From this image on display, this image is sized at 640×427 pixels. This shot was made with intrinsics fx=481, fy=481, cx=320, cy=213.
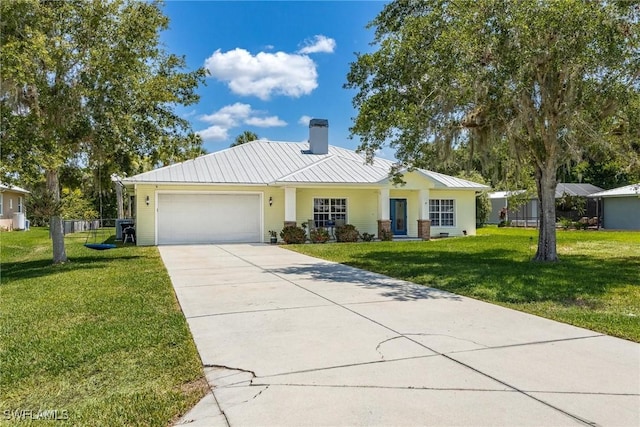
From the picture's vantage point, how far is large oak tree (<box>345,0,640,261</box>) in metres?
9.21

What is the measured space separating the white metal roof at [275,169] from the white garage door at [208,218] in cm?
89

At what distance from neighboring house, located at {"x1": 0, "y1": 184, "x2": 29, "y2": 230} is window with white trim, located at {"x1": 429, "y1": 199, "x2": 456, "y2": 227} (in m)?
23.6

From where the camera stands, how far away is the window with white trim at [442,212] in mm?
23094

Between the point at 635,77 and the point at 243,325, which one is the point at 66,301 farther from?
the point at 635,77

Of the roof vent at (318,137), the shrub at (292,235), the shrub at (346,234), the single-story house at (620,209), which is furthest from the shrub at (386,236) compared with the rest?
the single-story house at (620,209)

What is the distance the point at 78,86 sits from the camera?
36.2 feet

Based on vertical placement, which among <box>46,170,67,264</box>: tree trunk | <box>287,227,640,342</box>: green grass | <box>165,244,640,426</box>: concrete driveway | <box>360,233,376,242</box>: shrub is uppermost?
<box>46,170,67,264</box>: tree trunk

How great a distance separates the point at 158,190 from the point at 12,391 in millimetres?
15532

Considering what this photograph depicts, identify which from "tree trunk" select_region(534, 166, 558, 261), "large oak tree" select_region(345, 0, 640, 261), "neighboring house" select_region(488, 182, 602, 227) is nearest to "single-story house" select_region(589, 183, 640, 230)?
"neighboring house" select_region(488, 182, 602, 227)

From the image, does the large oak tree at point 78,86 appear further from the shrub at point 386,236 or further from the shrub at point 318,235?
the shrub at point 386,236

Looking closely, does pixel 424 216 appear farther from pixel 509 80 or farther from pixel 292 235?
pixel 509 80

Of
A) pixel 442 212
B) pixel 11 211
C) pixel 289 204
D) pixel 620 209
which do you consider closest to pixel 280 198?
pixel 289 204

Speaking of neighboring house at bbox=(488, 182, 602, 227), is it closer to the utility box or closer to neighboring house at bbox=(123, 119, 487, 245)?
neighboring house at bbox=(123, 119, 487, 245)

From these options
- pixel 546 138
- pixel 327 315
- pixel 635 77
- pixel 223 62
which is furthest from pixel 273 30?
pixel 327 315
